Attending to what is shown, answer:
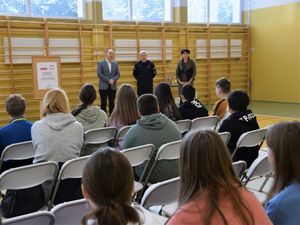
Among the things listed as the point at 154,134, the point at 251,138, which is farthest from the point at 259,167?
the point at 154,134

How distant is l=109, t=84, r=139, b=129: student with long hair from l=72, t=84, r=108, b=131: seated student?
0.62ft

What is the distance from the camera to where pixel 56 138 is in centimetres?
309

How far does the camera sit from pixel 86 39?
963 centimetres

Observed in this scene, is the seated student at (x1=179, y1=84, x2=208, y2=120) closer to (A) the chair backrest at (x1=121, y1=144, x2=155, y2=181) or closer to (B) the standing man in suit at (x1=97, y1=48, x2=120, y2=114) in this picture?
(A) the chair backrest at (x1=121, y1=144, x2=155, y2=181)

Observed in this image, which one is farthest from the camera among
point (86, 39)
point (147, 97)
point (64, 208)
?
point (86, 39)

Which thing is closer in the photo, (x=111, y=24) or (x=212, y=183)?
(x=212, y=183)

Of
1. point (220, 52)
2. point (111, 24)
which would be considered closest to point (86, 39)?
point (111, 24)

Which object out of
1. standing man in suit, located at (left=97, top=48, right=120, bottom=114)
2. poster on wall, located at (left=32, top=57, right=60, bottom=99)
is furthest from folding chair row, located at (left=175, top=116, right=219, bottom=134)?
standing man in suit, located at (left=97, top=48, right=120, bottom=114)

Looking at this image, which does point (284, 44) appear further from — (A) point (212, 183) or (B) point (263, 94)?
(A) point (212, 183)

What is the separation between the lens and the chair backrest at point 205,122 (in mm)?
4449

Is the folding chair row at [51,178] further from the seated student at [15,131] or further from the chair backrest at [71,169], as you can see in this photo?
the seated student at [15,131]

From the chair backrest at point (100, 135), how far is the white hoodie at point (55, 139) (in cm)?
64

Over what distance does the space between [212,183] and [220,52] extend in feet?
37.0

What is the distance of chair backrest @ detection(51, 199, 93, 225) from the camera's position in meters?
1.80
